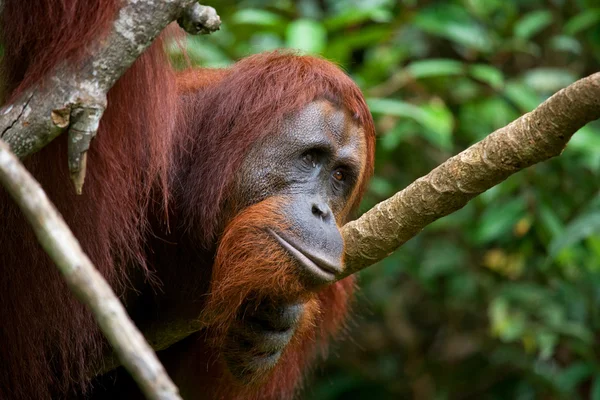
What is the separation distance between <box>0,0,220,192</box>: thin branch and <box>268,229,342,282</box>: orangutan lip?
1043mm

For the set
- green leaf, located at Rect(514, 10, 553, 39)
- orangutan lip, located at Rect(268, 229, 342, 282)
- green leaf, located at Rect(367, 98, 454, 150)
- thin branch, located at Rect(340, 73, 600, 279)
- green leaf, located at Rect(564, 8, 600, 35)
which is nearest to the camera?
thin branch, located at Rect(340, 73, 600, 279)

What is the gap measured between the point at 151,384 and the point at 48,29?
1376 millimetres

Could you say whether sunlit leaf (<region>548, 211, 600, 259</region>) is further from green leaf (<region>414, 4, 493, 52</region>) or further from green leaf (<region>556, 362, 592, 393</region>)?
green leaf (<region>414, 4, 493, 52</region>)

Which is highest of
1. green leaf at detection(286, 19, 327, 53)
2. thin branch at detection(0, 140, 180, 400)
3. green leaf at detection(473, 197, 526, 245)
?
thin branch at detection(0, 140, 180, 400)

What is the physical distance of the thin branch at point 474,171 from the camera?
2.68 m

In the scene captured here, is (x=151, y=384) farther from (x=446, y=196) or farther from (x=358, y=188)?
(x=358, y=188)

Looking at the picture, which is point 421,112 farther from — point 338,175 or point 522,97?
point 338,175

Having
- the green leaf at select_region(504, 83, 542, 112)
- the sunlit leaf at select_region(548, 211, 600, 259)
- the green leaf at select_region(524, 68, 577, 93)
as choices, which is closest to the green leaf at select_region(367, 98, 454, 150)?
the green leaf at select_region(504, 83, 542, 112)

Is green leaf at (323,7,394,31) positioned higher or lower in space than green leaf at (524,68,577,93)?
higher

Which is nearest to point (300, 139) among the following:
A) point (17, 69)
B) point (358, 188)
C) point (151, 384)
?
point (358, 188)

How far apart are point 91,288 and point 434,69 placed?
168 inches

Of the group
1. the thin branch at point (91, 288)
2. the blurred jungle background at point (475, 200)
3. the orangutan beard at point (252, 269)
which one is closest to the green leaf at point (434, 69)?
the blurred jungle background at point (475, 200)

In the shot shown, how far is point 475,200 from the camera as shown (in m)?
6.16

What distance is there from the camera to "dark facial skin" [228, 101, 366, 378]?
329 cm
